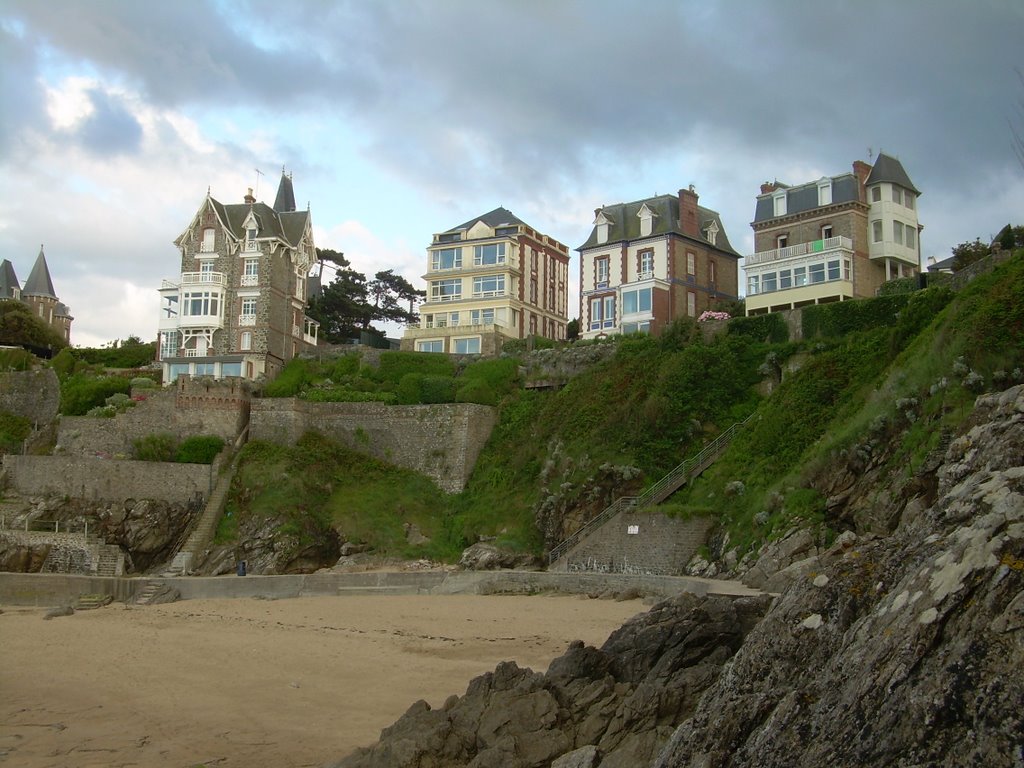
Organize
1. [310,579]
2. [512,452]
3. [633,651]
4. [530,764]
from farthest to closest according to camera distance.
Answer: [512,452] → [310,579] → [633,651] → [530,764]

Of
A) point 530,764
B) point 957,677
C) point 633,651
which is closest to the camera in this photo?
point 957,677

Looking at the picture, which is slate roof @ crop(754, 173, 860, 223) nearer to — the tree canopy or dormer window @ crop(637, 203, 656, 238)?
dormer window @ crop(637, 203, 656, 238)

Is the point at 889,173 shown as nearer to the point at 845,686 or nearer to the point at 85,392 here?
the point at 85,392

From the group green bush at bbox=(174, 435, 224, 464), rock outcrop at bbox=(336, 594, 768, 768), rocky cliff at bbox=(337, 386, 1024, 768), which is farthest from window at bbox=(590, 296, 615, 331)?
rocky cliff at bbox=(337, 386, 1024, 768)

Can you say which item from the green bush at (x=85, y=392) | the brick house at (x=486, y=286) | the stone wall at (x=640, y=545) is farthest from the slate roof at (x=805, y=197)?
the green bush at (x=85, y=392)

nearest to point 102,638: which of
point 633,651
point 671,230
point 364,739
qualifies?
point 364,739

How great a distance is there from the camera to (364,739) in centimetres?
1189

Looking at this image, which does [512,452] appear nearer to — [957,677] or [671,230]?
[671,230]

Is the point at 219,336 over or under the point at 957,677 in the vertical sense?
over

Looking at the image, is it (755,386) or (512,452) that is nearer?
(755,386)

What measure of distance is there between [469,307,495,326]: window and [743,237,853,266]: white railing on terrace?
12159 mm

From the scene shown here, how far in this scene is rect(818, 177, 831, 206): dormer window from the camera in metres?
39.3

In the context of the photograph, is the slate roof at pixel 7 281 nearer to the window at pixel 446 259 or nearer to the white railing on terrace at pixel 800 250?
the window at pixel 446 259

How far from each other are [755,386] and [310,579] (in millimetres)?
15139
